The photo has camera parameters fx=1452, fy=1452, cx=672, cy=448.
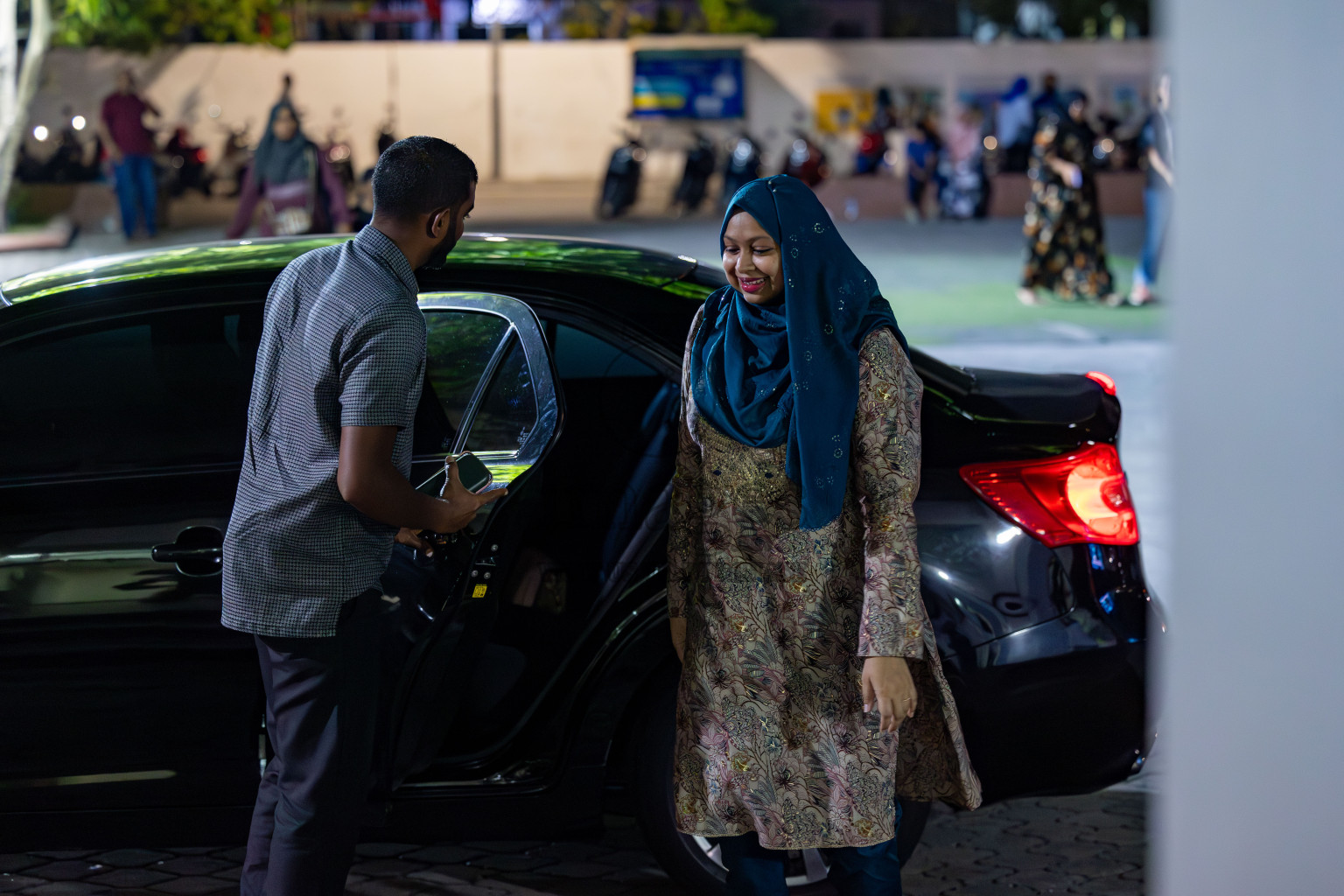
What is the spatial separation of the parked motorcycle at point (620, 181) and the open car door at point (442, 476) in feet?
61.4

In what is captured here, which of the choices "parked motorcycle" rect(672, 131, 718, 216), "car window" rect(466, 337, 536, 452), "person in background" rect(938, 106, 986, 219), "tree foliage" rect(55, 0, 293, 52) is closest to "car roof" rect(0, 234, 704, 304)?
"car window" rect(466, 337, 536, 452)

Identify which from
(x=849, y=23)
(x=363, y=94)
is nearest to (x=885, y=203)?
(x=363, y=94)

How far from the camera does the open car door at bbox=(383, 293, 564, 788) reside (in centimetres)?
290

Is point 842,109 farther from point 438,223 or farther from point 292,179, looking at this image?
point 438,223

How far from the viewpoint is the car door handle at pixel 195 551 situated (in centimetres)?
293

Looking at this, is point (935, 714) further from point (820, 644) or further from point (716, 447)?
point (716, 447)

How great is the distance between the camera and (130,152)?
18.7m

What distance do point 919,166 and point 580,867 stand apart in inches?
777

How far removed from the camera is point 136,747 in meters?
2.97

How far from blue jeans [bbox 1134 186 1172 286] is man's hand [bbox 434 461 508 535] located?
34.3 feet

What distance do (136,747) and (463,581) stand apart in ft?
2.50

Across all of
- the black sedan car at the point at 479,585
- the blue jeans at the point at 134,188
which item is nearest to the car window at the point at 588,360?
the black sedan car at the point at 479,585

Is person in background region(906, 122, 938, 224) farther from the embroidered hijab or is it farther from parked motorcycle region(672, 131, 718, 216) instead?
the embroidered hijab

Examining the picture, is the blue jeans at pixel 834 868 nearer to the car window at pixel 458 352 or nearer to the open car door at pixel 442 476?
the open car door at pixel 442 476
